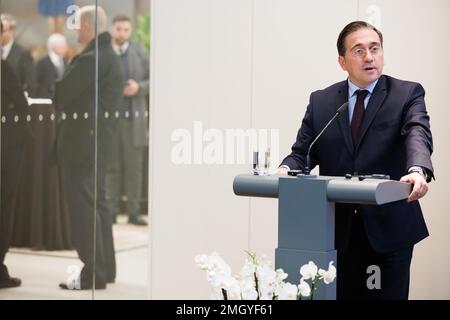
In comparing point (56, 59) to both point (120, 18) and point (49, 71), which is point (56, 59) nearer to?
point (49, 71)

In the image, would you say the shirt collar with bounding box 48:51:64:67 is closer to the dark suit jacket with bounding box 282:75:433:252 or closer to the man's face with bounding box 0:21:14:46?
the man's face with bounding box 0:21:14:46

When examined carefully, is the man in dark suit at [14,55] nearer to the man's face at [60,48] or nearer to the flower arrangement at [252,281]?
the man's face at [60,48]

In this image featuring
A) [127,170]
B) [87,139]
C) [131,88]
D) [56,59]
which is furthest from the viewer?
[127,170]

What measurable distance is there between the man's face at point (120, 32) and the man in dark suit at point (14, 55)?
183 cm

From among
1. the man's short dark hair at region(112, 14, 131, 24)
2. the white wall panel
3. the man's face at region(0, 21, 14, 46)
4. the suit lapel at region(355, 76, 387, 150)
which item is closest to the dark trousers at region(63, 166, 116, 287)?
the man's face at region(0, 21, 14, 46)

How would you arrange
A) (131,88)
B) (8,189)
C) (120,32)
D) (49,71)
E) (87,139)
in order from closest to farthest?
(87,139), (8,189), (49,71), (131,88), (120,32)

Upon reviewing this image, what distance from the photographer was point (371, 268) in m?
2.95

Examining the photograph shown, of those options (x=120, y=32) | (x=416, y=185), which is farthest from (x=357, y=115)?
(x=120, y=32)

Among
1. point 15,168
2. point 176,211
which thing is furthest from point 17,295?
point 176,211

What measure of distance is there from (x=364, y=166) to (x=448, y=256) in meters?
1.32

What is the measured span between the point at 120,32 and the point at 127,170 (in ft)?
4.43

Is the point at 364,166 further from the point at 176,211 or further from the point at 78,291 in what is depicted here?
the point at 78,291

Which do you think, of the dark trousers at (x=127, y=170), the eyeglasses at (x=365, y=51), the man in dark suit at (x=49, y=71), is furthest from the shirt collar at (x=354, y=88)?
the dark trousers at (x=127, y=170)

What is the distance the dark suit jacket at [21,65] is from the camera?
5043 mm
